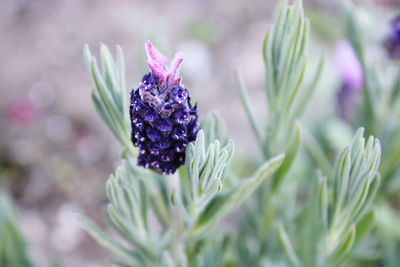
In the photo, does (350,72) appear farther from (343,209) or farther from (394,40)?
(343,209)

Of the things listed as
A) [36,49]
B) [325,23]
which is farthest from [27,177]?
[325,23]

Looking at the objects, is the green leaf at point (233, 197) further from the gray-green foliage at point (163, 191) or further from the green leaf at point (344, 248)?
the green leaf at point (344, 248)

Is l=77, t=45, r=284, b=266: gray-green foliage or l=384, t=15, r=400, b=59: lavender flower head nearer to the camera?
l=77, t=45, r=284, b=266: gray-green foliage

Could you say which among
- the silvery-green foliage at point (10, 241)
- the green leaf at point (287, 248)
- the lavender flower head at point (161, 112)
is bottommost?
the green leaf at point (287, 248)

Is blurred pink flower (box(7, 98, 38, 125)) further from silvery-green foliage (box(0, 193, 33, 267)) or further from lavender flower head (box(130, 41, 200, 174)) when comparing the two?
lavender flower head (box(130, 41, 200, 174))

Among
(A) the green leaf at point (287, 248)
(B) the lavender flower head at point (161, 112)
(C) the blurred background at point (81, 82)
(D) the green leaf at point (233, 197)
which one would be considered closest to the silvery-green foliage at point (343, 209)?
(A) the green leaf at point (287, 248)

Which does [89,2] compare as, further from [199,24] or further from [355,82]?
[355,82]

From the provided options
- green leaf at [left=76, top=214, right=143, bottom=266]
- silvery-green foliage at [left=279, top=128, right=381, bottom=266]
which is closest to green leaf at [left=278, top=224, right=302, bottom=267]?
silvery-green foliage at [left=279, top=128, right=381, bottom=266]

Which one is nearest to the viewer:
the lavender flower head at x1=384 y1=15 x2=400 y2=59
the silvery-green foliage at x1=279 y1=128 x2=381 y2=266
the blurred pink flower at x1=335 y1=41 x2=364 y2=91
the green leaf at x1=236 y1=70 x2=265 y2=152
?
the silvery-green foliage at x1=279 y1=128 x2=381 y2=266
